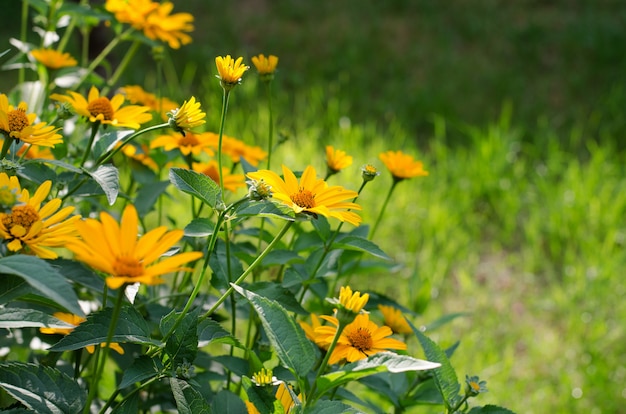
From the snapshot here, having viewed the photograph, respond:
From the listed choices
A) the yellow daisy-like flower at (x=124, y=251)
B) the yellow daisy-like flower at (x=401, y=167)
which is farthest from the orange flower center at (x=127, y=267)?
the yellow daisy-like flower at (x=401, y=167)

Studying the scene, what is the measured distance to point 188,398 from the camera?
2.04 ft

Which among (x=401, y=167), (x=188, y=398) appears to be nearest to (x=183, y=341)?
(x=188, y=398)

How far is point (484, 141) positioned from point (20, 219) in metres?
2.05

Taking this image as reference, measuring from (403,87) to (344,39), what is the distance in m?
0.52

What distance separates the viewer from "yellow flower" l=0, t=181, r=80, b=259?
0.60m

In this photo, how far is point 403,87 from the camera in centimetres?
321

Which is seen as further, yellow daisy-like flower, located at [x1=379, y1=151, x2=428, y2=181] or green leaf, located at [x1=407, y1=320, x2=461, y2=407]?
yellow daisy-like flower, located at [x1=379, y1=151, x2=428, y2=181]

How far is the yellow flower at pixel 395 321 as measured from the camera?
3.13 feet

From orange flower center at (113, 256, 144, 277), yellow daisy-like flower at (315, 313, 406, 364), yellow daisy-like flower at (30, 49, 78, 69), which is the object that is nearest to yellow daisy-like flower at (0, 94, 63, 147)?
orange flower center at (113, 256, 144, 277)

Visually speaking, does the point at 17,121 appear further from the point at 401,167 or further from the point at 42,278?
the point at 401,167

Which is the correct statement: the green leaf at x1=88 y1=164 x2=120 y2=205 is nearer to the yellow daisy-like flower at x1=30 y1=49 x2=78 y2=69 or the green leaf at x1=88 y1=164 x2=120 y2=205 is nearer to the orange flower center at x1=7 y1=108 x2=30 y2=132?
the orange flower center at x1=7 y1=108 x2=30 y2=132

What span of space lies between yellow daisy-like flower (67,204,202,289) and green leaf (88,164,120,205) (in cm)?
14

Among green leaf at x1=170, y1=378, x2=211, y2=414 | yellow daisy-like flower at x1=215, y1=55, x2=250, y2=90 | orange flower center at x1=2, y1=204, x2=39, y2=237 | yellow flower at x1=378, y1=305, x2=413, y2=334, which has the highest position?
yellow daisy-like flower at x1=215, y1=55, x2=250, y2=90

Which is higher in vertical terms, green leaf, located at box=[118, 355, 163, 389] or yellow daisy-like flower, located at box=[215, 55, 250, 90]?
yellow daisy-like flower, located at box=[215, 55, 250, 90]
